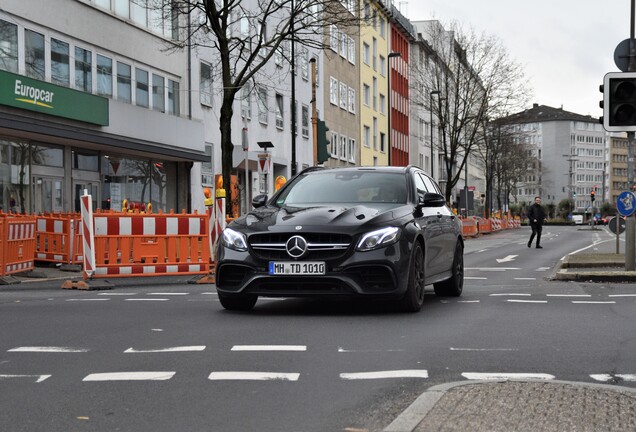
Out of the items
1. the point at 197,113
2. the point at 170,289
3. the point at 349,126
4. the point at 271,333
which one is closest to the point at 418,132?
the point at 349,126

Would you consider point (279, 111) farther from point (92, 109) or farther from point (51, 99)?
point (51, 99)

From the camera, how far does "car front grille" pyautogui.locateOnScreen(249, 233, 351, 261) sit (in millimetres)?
9898

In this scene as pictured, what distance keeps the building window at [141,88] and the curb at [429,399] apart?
29082mm

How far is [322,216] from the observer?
10.1m

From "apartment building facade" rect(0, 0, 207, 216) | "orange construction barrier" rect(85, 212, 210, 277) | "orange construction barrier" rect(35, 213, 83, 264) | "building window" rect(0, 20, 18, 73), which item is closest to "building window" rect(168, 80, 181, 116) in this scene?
"apartment building facade" rect(0, 0, 207, 216)

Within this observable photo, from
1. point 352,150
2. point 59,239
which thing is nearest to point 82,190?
point 59,239

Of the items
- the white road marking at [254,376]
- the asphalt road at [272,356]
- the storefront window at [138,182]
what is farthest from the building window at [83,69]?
the white road marking at [254,376]

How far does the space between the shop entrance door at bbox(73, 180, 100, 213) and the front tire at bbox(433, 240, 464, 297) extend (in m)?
18.6

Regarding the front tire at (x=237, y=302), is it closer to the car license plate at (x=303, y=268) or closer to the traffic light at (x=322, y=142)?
the car license plate at (x=303, y=268)

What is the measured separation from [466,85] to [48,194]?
124 ft

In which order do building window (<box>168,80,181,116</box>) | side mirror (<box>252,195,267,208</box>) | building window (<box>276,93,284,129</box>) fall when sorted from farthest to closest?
building window (<box>276,93,284,129</box>) < building window (<box>168,80,181,116</box>) < side mirror (<box>252,195,267,208</box>)

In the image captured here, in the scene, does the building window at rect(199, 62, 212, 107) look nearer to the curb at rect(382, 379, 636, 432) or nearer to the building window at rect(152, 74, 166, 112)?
the building window at rect(152, 74, 166, 112)

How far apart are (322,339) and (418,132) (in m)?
85.2

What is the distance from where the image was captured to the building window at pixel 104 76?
31578mm
